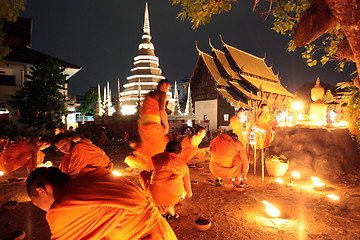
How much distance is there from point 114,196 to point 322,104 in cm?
826

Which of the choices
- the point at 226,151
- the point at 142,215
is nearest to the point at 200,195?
the point at 226,151

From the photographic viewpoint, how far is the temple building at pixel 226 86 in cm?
2486

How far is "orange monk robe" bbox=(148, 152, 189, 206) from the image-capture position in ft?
10.1

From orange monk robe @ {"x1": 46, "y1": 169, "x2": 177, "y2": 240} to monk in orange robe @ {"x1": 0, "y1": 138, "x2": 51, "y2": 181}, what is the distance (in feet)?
16.9

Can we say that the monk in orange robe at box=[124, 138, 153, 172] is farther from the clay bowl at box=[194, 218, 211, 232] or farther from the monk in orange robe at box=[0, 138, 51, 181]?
the monk in orange robe at box=[0, 138, 51, 181]

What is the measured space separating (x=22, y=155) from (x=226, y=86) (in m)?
22.5

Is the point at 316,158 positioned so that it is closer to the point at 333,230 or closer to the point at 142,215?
the point at 333,230

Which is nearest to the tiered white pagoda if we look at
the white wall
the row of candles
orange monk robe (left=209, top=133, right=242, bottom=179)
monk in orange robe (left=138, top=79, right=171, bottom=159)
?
the white wall

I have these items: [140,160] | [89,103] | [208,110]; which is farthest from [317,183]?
[89,103]

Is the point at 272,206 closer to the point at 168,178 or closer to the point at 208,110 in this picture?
the point at 168,178

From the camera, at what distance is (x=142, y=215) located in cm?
164

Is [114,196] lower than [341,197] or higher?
higher

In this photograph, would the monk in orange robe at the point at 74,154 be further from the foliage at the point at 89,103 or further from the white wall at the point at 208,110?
the foliage at the point at 89,103

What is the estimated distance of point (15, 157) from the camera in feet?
19.5
